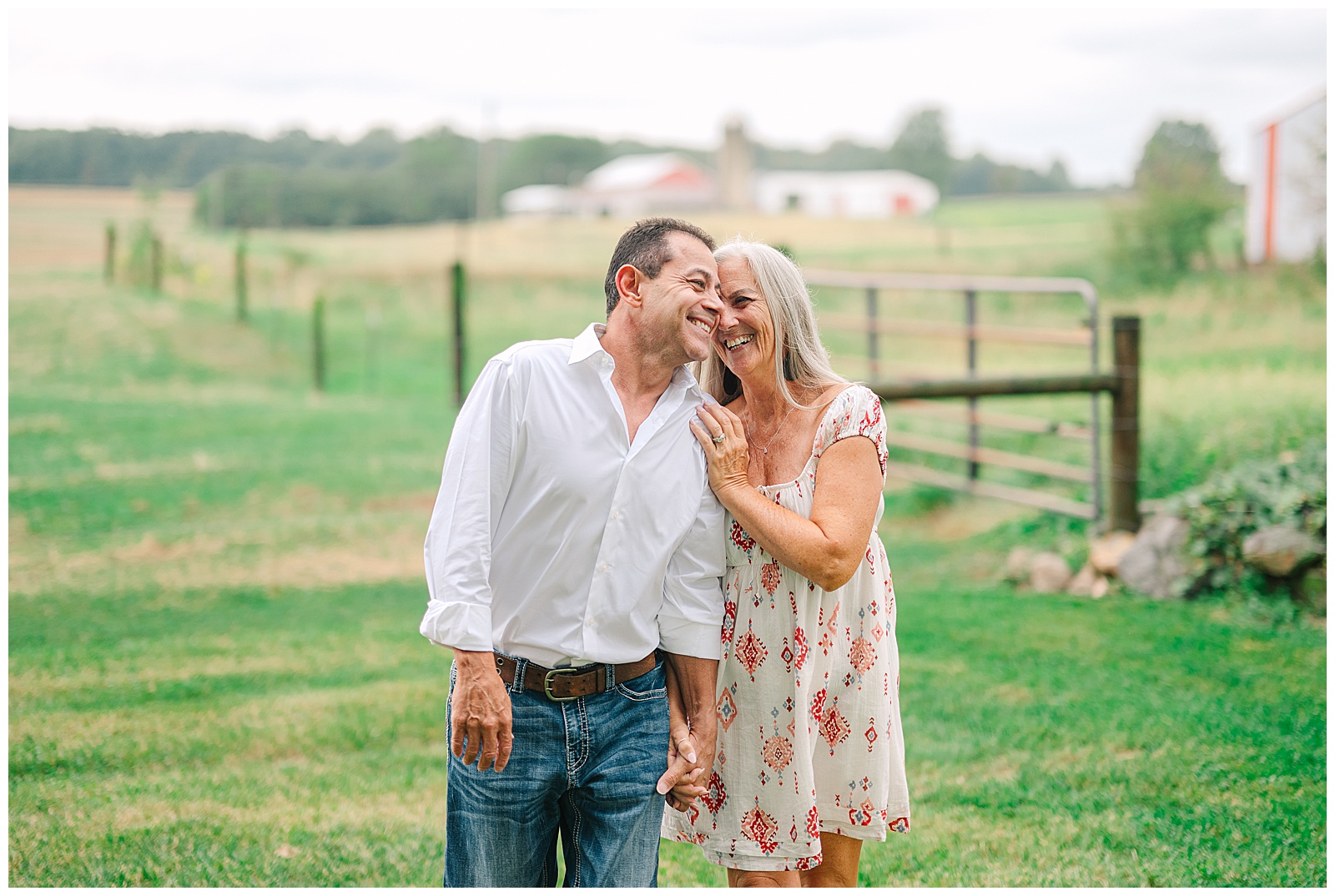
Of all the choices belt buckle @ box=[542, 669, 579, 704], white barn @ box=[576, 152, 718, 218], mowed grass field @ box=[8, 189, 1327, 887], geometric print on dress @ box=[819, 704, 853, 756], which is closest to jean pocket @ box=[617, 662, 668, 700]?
belt buckle @ box=[542, 669, 579, 704]

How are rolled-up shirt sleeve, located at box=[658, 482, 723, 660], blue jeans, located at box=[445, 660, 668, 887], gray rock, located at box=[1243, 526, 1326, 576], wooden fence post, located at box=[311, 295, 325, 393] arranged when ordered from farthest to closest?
wooden fence post, located at box=[311, 295, 325, 393]
gray rock, located at box=[1243, 526, 1326, 576]
rolled-up shirt sleeve, located at box=[658, 482, 723, 660]
blue jeans, located at box=[445, 660, 668, 887]

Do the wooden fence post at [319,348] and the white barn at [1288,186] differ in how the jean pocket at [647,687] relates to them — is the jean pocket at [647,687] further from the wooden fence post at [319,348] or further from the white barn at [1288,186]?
the wooden fence post at [319,348]

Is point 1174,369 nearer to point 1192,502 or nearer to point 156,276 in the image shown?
point 1192,502

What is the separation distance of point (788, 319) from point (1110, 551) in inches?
170

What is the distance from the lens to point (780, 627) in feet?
7.43

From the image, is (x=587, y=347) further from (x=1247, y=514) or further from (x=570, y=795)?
(x=1247, y=514)

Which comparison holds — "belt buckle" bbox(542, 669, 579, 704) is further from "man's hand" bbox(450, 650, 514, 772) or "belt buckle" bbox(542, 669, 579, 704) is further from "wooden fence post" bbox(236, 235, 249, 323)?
"wooden fence post" bbox(236, 235, 249, 323)

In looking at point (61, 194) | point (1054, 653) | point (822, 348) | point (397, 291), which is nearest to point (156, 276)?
point (61, 194)

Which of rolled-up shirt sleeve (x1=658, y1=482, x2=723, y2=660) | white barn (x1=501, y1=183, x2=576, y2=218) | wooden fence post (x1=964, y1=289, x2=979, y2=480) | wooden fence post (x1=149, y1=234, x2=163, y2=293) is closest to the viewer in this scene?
rolled-up shirt sleeve (x1=658, y1=482, x2=723, y2=660)

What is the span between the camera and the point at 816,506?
221 centimetres

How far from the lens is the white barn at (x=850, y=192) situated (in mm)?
26250

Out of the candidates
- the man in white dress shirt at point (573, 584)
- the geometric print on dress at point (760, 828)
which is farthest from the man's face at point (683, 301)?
the geometric print on dress at point (760, 828)

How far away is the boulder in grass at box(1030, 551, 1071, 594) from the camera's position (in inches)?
237

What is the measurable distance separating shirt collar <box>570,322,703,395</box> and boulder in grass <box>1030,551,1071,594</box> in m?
4.29
